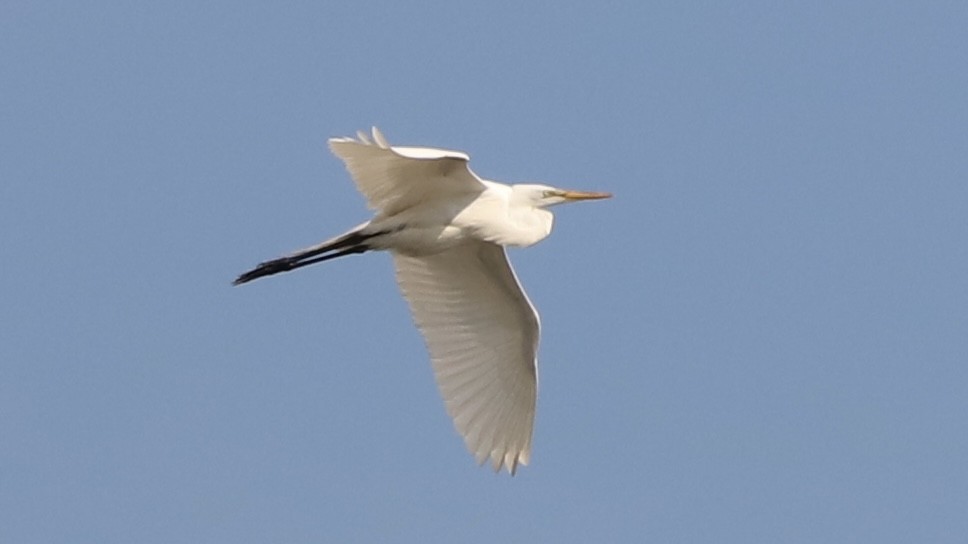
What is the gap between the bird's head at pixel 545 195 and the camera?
11.7 m

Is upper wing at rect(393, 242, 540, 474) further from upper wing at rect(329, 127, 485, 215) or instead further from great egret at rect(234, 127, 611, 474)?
upper wing at rect(329, 127, 485, 215)

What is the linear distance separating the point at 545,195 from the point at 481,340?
1063 millimetres

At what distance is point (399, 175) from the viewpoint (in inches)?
438

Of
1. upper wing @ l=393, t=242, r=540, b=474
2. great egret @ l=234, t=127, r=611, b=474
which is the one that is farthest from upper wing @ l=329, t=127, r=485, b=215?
upper wing @ l=393, t=242, r=540, b=474

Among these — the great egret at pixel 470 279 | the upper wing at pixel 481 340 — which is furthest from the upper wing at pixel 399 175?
the upper wing at pixel 481 340

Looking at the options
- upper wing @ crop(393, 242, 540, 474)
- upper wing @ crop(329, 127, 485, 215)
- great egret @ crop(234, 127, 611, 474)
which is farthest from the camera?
upper wing @ crop(393, 242, 540, 474)

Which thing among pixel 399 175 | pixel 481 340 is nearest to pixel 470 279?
pixel 481 340

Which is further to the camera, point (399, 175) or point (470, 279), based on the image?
point (470, 279)

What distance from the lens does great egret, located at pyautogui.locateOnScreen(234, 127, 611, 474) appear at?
11320mm

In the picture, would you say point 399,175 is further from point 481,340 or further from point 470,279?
point 481,340

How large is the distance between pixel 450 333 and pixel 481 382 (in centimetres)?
36

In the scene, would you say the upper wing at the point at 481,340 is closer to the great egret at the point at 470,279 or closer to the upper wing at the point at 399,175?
the great egret at the point at 470,279

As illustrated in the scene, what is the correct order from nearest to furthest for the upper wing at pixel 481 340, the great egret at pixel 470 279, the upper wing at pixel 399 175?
the upper wing at pixel 399 175 < the great egret at pixel 470 279 < the upper wing at pixel 481 340

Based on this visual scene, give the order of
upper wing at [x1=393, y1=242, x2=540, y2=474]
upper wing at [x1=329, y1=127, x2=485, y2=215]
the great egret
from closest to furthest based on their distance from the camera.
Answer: upper wing at [x1=329, y1=127, x2=485, y2=215]
the great egret
upper wing at [x1=393, y1=242, x2=540, y2=474]
